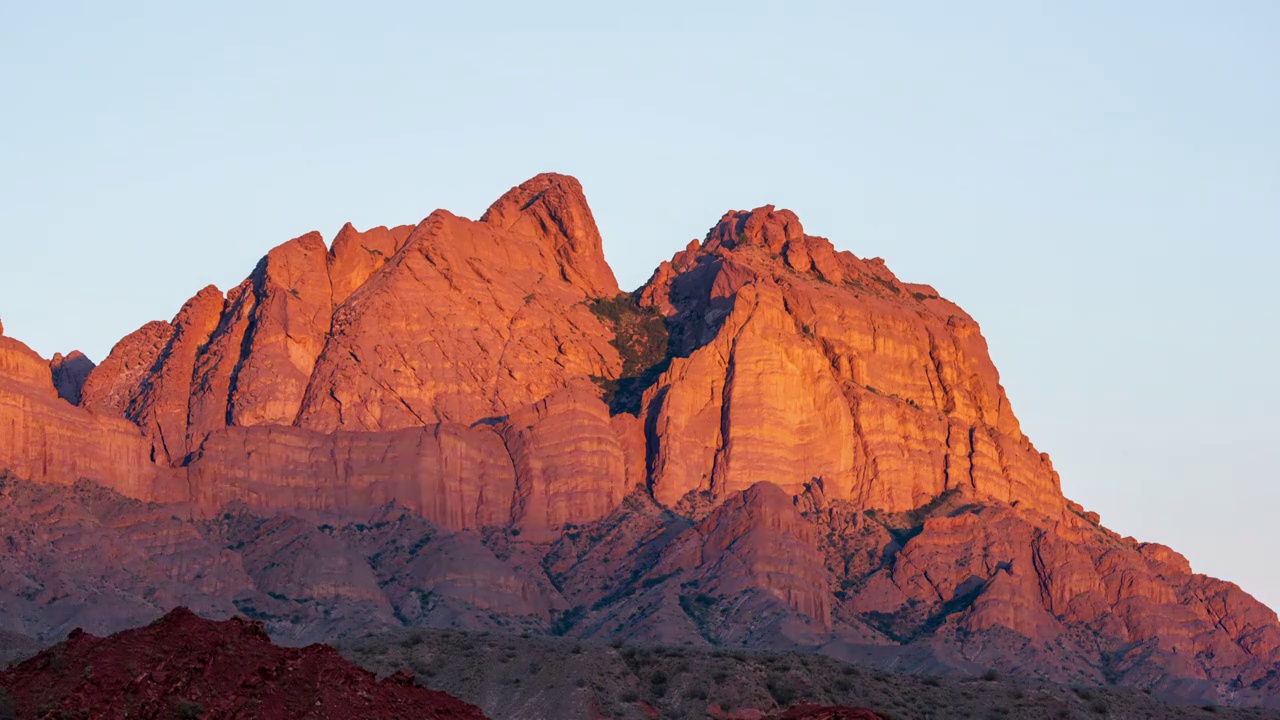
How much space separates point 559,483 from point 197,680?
110 metres

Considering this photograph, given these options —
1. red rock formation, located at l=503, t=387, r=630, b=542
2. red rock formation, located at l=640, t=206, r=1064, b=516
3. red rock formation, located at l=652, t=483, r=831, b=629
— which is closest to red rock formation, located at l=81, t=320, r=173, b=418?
red rock formation, located at l=503, t=387, r=630, b=542

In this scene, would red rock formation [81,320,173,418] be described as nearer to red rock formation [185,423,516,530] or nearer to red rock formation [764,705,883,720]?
red rock formation [185,423,516,530]

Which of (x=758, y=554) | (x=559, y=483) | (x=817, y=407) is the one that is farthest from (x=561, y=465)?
(x=817, y=407)

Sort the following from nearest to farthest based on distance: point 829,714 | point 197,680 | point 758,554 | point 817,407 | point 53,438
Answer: point 197,680 → point 829,714 → point 53,438 → point 758,554 → point 817,407

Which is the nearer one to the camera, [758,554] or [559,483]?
[758,554]

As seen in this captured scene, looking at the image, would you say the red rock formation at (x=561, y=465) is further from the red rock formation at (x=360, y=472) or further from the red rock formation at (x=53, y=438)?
the red rock formation at (x=53, y=438)

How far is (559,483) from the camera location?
6708 inches

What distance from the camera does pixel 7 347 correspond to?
156m

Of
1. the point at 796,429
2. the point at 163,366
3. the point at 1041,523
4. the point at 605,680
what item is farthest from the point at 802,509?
the point at 605,680

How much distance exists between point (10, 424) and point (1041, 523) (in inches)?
3185

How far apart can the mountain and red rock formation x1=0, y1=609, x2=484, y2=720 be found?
74.8m

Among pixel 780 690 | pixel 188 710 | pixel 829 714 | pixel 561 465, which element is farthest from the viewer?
pixel 561 465

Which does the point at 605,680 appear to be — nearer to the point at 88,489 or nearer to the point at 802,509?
the point at 88,489

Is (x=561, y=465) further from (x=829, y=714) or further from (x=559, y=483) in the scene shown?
(x=829, y=714)
